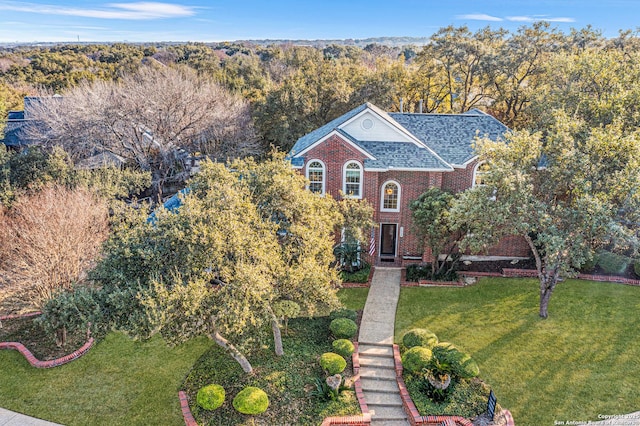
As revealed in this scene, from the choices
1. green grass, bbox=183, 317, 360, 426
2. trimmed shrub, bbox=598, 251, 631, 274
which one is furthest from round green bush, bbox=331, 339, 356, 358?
trimmed shrub, bbox=598, 251, 631, 274

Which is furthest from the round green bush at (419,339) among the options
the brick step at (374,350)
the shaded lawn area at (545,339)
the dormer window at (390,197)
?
the dormer window at (390,197)

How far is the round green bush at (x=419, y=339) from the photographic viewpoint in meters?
17.3

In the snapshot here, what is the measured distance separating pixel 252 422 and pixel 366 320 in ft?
26.2

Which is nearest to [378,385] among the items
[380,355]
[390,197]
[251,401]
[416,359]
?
[380,355]

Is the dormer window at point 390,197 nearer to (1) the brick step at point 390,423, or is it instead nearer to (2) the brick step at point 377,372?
(2) the brick step at point 377,372

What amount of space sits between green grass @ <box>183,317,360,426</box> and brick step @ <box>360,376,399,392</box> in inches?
32.0

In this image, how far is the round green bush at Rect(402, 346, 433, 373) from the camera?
52.3ft

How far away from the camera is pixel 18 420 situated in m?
14.6

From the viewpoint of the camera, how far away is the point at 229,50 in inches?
5202

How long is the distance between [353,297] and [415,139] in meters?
10.5

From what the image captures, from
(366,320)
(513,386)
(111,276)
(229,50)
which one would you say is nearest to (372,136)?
(366,320)

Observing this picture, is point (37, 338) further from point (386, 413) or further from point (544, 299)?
point (544, 299)

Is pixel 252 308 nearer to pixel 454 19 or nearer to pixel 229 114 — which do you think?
pixel 229 114

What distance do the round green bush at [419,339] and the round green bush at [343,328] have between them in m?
2.23
